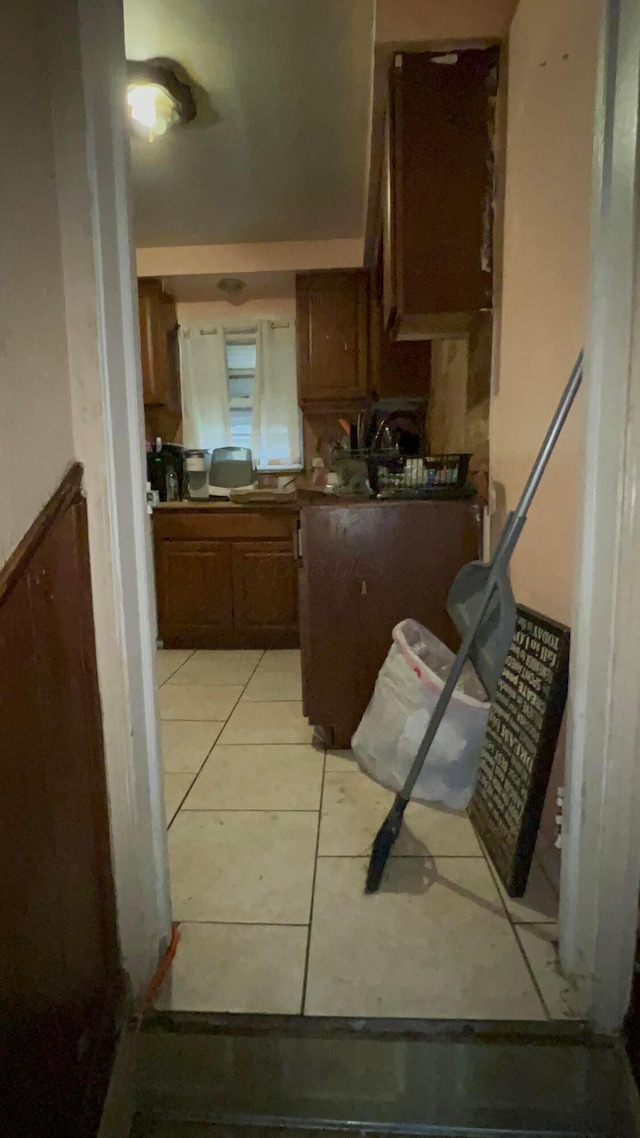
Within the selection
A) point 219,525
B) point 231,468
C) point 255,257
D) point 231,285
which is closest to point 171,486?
point 231,468

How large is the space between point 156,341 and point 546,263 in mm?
2608

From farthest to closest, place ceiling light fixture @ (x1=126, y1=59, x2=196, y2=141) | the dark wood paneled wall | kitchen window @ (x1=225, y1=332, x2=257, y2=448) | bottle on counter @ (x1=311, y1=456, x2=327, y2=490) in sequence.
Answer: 1. kitchen window @ (x1=225, y1=332, x2=257, y2=448)
2. bottle on counter @ (x1=311, y1=456, x2=327, y2=490)
3. ceiling light fixture @ (x1=126, y1=59, x2=196, y2=141)
4. the dark wood paneled wall

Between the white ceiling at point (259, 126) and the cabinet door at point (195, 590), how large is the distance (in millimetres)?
1621

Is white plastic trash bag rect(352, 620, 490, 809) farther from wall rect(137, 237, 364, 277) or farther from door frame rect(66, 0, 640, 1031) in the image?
wall rect(137, 237, 364, 277)

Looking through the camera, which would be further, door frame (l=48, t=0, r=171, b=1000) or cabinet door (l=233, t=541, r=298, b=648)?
cabinet door (l=233, t=541, r=298, b=648)

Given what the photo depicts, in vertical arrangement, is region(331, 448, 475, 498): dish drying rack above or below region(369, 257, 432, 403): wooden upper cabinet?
below

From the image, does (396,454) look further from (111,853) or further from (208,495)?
(208,495)

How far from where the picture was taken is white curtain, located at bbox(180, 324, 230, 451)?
3830mm

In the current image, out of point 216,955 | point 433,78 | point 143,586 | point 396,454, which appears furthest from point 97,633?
point 433,78

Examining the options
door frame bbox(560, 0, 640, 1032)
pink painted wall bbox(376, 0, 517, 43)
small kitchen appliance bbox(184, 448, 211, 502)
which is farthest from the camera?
small kitchen appliance bbox(184, 448, 211, 502)

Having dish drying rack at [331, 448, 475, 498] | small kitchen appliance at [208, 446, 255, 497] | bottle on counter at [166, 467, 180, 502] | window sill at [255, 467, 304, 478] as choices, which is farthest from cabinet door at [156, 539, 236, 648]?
Result: dish drying rack at [331, 448, 475, 498]

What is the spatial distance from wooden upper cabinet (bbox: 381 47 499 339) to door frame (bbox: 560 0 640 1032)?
915 millimetres

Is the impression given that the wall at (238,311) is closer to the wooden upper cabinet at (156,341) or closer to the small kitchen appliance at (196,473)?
the wooden upper cabinet at (156,341)

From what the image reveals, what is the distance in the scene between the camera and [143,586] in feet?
3.63
